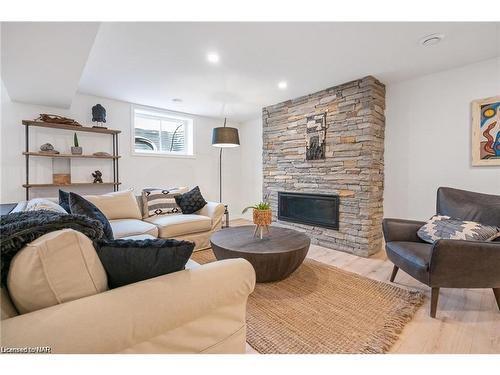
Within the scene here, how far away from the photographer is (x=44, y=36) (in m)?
1.71

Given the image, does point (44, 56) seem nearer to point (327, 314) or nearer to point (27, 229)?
point (27, 229)

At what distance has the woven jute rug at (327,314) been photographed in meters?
1.45

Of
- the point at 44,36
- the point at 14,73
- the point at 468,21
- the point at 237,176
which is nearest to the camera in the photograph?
the point at 44,36

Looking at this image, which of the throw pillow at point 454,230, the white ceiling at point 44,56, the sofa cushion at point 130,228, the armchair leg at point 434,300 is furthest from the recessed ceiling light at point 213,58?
the armchair leg at point 434,300

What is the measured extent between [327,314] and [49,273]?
1.70 metres

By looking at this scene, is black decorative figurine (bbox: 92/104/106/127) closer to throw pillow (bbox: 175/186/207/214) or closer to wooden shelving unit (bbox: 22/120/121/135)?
wooden shelving unit (bbox: 22/120/121/135)

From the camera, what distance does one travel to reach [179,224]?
3.00 meters

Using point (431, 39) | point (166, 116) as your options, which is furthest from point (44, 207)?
point (431, 39)

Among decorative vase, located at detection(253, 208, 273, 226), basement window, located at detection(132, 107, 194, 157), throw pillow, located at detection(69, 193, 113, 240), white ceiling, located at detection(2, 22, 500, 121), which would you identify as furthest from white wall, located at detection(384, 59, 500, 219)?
basement window, located at detection(132, 107, 194, 157)

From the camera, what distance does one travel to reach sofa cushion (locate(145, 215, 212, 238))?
9.45 ft

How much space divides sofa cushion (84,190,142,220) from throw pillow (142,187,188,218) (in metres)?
0.13

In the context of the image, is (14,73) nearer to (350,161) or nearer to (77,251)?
(77,251)
